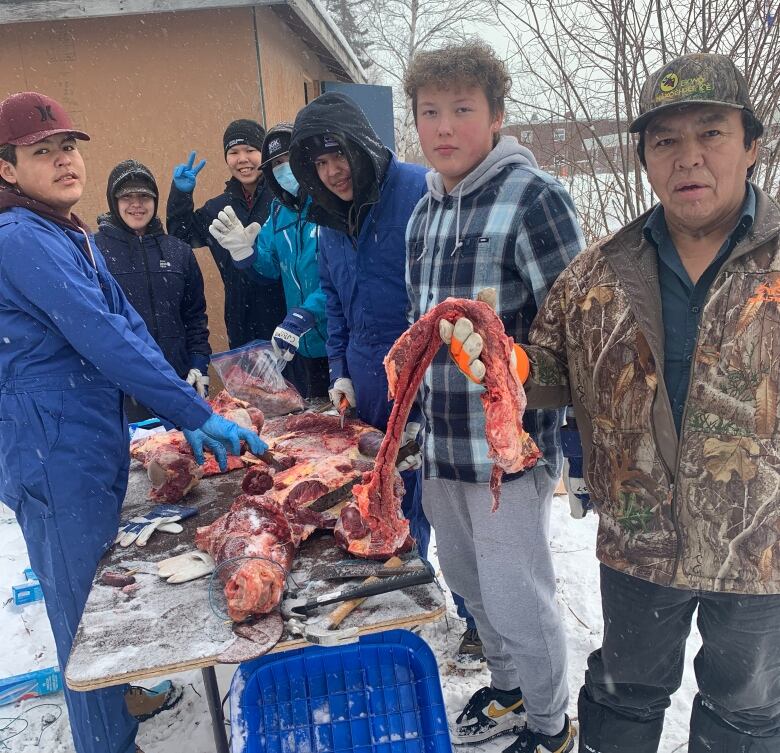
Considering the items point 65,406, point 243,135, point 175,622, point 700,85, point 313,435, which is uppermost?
point 243,135

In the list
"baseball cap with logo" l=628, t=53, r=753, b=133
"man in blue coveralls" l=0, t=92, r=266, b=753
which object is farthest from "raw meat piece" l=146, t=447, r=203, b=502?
"baseball cap with logo" l=628, t=53, r=753, b=133

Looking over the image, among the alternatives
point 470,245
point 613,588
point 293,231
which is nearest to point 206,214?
point 293,231

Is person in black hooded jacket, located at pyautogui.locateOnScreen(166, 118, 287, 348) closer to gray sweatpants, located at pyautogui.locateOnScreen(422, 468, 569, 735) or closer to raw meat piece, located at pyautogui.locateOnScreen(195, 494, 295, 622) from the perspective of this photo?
raw meat piece, located at pyautogui.locateOnScreen(195, 494, 295, 622)

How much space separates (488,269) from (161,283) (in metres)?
2.97

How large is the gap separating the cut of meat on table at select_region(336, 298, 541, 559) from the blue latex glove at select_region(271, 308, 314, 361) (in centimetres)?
157

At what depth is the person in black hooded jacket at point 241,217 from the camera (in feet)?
15.5

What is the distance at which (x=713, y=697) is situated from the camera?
1.88 meters

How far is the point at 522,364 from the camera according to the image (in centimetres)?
192

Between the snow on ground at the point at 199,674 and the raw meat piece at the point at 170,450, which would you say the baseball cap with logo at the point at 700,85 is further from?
the snow on ground at the point at 199,674

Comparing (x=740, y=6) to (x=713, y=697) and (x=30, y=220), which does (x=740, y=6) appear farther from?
(x=30, y=220)

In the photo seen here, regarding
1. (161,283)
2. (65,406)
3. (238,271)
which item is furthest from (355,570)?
(238,271)

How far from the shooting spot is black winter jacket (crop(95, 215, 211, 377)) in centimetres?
431

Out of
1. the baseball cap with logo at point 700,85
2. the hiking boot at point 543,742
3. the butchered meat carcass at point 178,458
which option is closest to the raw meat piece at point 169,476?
the butchered meat carcass at point 178,458

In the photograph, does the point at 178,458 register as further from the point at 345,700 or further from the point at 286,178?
the point at 286,178
